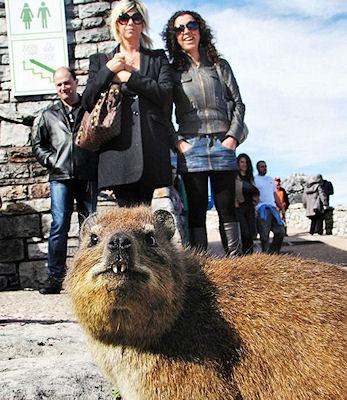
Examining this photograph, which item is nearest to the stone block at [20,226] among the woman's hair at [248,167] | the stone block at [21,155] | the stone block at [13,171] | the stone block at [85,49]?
the stone block at [13,171]

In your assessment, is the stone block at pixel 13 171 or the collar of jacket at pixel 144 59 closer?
the collar of jacket at pixel 144 59

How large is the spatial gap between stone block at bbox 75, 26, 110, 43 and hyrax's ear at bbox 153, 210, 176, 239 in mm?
5645

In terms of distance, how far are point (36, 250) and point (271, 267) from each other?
18.3 ft

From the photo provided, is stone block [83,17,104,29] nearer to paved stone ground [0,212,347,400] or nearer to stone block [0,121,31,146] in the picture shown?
stone block [0,121,31,146]

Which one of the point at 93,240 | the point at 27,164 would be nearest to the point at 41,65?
the point at 27,164

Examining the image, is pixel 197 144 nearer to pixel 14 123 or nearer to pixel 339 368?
pixel 339 368

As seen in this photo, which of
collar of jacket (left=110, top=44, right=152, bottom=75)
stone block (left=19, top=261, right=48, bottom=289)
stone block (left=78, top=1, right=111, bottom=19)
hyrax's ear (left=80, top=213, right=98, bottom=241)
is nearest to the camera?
hyrax's ear (left=80, top=213, right=98, bottom=241)

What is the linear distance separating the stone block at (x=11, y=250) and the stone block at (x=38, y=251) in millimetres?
116

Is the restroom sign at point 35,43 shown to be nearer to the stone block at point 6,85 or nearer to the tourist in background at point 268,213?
the stone block at point 6,85

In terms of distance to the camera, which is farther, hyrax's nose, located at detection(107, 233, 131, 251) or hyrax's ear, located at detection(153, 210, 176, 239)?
hyrax's ear, located at detection(153, 210, 176, 239)

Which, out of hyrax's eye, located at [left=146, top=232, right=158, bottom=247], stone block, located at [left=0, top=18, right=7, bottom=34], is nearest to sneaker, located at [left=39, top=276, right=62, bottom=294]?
stone block, located at [left=0, top=18, right=7, bottom=34]

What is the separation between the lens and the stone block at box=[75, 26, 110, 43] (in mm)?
7719

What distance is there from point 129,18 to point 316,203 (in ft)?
51.4

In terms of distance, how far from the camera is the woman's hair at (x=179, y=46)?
4461 mm
